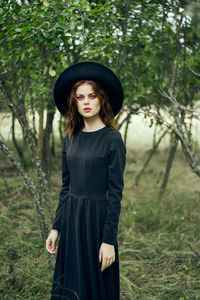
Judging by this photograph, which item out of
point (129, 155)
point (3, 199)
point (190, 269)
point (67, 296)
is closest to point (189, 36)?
point (190, 269)

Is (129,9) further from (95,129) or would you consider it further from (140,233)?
(140,233)

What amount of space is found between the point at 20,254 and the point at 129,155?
7.86 m

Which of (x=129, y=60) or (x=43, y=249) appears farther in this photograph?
(x=129, y=60)

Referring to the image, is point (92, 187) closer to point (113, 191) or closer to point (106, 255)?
point (113, 191)

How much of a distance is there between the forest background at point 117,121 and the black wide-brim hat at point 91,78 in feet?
1.52

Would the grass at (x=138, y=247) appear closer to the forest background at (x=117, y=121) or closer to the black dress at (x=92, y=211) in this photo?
the forest background at (x=117, y=121)

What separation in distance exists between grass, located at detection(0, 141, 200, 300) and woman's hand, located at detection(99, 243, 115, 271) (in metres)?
1.08

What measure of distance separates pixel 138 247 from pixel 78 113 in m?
2.58

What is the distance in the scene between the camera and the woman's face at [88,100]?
1.98 metres

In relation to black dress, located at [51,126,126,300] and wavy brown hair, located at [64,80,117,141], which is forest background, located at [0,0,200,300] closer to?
wavy brown hair, located at [64,80,117,141]

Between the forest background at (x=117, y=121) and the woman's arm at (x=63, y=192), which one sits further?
the forest background at (x=117, y=121)

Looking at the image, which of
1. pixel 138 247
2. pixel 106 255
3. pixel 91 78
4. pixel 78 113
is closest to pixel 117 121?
pixel 138 247

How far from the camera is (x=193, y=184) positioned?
24.5 ft

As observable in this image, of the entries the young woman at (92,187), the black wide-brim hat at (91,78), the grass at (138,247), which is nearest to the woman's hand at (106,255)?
the young woman at (92,187)
